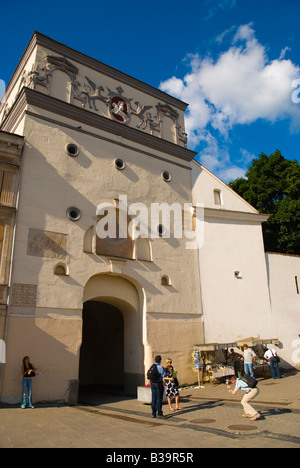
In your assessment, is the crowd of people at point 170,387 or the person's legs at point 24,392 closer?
the crowd of people at point 170,387

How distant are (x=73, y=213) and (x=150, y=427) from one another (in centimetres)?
917

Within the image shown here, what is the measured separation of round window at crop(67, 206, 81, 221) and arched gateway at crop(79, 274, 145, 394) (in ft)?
8.64

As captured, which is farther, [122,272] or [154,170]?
[154,170]

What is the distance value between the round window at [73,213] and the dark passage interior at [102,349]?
659 centimetres

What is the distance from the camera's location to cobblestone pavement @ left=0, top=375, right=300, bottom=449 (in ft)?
23.4

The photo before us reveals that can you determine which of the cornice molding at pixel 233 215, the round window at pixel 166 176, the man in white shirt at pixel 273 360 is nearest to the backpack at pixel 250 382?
the man in white shirt at pixel 273 360

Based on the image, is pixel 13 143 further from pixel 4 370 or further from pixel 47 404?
pixel 47 404

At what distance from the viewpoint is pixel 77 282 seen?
1482 centimetres

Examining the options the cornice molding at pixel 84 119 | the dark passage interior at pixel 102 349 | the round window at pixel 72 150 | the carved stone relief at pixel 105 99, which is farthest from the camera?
the dark passage interior at pixel 102 349

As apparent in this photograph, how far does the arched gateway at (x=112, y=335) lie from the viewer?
16.3m

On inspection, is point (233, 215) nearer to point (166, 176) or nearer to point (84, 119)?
point (166, 176)

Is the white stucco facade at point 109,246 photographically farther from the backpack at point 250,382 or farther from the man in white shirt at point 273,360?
the backpack at point 250,382

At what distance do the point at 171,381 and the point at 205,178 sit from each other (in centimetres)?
1302

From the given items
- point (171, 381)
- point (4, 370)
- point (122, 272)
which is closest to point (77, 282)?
point (122, 272)
